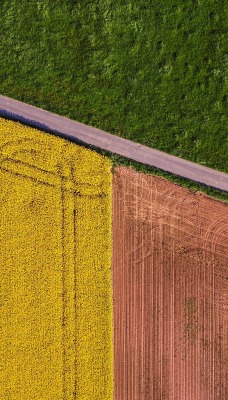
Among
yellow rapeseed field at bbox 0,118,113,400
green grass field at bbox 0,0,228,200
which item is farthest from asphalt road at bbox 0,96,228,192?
yellow rapeseed field at bbox 0,118,113,400

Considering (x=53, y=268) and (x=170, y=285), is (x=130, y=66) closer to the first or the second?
(x=53, y=268)

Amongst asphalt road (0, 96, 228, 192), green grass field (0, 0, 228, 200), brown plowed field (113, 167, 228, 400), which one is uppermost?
green grass field (0, 0, 228, 200)

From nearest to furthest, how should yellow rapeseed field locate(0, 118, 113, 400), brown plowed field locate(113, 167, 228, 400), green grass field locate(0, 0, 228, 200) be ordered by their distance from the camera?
green grass field locate(0, 0, 228, 200) < yellow rapeseed field locate(0, 118, 113, 400) < brown plowed field locate(113, 167, 228, 400)

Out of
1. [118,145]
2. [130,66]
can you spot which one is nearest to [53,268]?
[118,145]

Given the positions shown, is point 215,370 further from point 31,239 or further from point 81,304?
point 31,239

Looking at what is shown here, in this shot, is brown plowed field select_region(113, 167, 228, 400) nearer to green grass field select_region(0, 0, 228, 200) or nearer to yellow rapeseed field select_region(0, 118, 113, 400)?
yellow rapeseed field select_region(0, 118, 113, 400)

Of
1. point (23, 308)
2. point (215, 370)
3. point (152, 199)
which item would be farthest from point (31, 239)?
point (215, 370)
